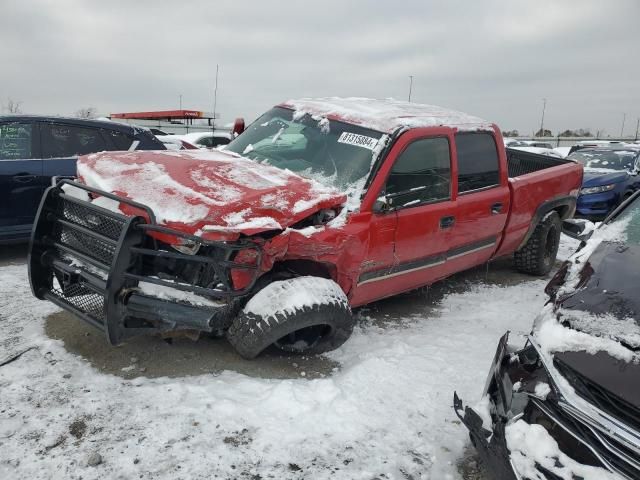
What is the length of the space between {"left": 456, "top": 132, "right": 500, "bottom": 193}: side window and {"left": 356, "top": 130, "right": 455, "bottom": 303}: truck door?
0.23 meters

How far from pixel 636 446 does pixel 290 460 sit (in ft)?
4.89

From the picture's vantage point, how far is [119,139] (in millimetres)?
5973

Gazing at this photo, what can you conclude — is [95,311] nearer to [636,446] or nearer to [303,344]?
[303,344]

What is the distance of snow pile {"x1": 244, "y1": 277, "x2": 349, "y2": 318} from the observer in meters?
3.14

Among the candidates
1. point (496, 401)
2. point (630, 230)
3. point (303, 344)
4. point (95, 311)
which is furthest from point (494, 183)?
point (95, 311)

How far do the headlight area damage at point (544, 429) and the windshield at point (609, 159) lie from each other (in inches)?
405

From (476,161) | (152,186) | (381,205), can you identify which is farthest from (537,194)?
(152,186)

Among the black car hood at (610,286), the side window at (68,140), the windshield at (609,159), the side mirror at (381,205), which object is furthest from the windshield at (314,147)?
the windshield at (609,159)

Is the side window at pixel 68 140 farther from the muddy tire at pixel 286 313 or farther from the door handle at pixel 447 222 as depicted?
the door handle at pixel 447 222

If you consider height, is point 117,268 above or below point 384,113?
below

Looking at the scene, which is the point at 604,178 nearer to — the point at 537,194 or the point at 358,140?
the point at 537,194

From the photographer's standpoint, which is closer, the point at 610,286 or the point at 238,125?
the point at 610,286

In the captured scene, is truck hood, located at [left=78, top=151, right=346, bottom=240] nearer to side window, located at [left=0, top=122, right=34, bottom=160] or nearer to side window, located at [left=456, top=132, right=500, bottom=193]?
side window, located at [left=456, top=132, right=500, bottom=193]

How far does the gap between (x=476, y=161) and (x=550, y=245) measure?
7.20 ft
